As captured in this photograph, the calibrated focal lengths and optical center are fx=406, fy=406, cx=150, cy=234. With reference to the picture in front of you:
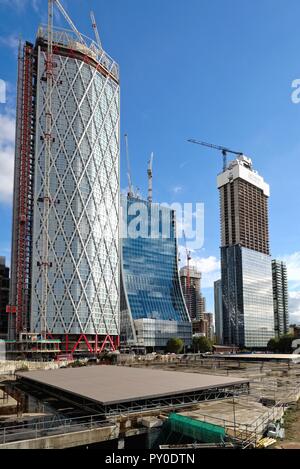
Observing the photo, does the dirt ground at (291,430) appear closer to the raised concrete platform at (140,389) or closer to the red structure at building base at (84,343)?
the raised concrete platform at (140,389)

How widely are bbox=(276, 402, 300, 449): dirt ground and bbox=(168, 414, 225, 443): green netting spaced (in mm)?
4872

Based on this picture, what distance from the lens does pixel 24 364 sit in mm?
111812

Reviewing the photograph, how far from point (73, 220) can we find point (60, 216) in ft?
19.8

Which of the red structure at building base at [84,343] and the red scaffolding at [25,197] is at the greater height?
the red scaffolding at [25,197]

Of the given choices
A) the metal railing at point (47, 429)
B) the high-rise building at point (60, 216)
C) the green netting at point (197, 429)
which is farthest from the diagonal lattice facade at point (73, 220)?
the green netting at point (197, 429)

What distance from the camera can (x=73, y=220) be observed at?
184 meters

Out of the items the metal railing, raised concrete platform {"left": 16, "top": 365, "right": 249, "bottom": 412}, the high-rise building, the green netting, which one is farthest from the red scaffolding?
the green netting

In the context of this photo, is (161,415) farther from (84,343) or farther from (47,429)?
(84,343)

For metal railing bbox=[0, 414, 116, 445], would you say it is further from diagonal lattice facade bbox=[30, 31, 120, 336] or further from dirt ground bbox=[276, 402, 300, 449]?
diagonal lattice facade bbox=[30, 31, 120, 336]

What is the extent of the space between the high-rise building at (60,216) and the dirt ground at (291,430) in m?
139

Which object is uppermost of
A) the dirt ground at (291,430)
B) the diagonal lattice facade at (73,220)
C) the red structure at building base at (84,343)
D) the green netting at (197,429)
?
the diagonal lattice facade at (73,220)

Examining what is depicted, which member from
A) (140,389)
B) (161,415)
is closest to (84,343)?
(140,389)

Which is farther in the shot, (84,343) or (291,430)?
(84,343)

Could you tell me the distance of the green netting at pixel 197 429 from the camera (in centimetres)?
3419
